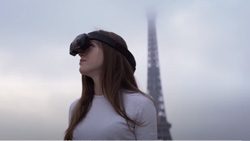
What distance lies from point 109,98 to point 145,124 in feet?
1.19

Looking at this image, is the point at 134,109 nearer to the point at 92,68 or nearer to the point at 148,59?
the point at 92,68

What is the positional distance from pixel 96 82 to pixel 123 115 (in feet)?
1.63

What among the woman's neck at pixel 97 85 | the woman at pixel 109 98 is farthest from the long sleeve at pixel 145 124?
the woman's neck at pixel 97 85

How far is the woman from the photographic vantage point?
6.00 ft

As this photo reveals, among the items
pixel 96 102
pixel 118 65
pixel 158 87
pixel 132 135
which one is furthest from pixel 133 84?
pixel 158 87

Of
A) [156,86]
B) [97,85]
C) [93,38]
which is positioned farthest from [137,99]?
[156,86]

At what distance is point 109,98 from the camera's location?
78.5 inches

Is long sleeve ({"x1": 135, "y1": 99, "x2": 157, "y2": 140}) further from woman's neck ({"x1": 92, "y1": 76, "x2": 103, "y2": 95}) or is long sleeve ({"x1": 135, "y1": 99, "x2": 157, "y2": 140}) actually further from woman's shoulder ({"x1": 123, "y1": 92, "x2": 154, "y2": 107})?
woman's neck ({"x1": 92, "y1": 76, "x2": 103, "y2": 95})

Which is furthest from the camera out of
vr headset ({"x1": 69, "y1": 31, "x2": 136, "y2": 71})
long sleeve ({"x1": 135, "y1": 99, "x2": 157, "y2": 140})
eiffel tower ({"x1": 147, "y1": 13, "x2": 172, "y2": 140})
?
eiffel tower ({"x1": 147, "y1": 13, "x2": 172, "y2": 140})

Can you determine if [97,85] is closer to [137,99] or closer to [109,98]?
[109,98]

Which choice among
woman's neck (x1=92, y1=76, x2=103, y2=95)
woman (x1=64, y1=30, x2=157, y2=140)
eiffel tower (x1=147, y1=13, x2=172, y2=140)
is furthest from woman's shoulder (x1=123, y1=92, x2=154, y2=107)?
eiffel tower (x1=147, y1=13, x2=172, y2=140)

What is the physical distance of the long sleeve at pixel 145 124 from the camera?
183cm

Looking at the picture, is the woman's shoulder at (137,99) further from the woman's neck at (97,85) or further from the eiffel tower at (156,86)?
the eiffel tower at (156,86)

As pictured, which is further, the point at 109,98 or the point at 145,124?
the point at 109,98
